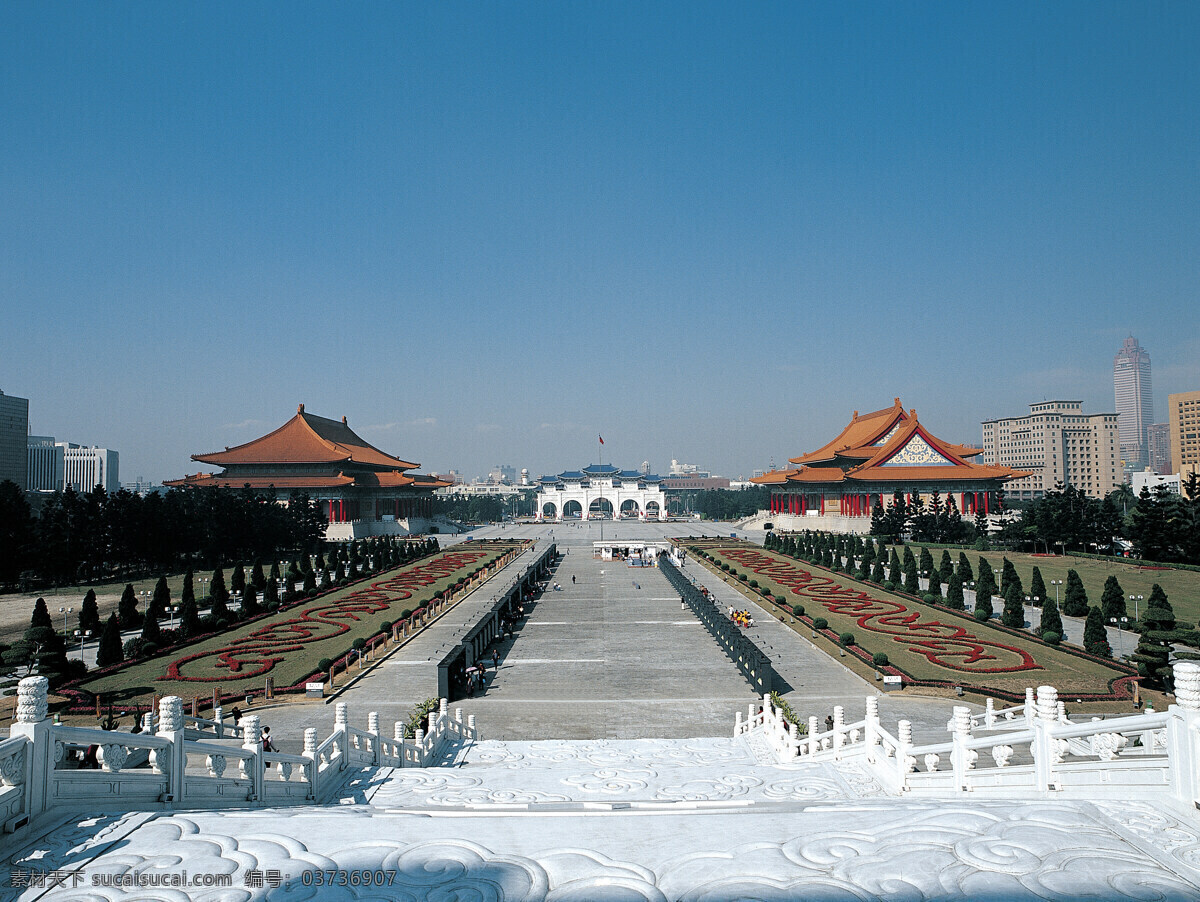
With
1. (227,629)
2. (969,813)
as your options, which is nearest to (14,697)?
(227,629)

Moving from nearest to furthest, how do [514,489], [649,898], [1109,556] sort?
[649,898] → [1109,556] → [514,489]

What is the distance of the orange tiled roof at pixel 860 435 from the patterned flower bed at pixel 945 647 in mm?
34818

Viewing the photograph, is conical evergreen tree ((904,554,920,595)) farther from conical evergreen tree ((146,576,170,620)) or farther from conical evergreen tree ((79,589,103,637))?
conical evergreen tree ((79,589,103,637))

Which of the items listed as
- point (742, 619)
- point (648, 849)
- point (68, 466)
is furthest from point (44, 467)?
point (648, 849)

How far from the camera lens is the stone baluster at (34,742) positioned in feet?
16.1

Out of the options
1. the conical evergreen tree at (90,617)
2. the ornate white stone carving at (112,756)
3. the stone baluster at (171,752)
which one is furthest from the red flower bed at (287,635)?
the ornate white stone carving at (112,756)

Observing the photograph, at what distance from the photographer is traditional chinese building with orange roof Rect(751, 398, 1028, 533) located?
6022cm

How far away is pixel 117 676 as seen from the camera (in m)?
18.6

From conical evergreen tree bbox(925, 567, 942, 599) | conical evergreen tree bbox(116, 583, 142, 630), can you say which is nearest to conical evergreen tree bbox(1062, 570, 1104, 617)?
conical evergreen tree bbox(925, 567, 942, 599)

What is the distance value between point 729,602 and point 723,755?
18.6 meters

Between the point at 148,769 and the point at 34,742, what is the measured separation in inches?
51.1

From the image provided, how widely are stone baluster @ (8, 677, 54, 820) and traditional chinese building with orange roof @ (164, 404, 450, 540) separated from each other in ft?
179

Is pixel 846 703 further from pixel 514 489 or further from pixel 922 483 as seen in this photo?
pixel 514 489

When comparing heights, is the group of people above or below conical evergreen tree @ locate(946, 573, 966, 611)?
below
